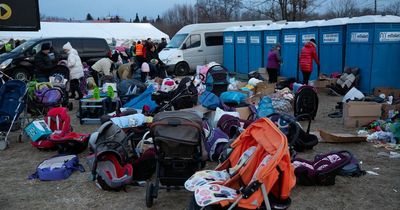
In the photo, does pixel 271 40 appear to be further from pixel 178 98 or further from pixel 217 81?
pixel 178 98

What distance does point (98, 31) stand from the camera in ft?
136

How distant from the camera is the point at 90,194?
17.9 ft

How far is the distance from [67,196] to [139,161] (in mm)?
1028

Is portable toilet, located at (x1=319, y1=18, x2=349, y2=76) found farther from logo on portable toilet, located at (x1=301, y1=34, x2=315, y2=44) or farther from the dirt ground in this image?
the dirt ground

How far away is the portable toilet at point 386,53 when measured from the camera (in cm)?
1184

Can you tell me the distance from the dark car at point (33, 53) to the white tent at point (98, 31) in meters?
16.6

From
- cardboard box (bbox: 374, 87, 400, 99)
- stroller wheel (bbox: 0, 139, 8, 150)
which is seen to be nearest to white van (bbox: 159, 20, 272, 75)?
cardboard box (bbox: 374, 87, 400, 99)

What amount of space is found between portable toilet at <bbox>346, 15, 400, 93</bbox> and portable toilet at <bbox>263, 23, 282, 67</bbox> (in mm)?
4034

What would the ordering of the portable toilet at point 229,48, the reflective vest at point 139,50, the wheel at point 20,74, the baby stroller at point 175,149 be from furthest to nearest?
the portable toilet at point 229,48 < the reflective vest at point 139,50 < the wheel at point 20,74 < the baby stroller at point 175,149

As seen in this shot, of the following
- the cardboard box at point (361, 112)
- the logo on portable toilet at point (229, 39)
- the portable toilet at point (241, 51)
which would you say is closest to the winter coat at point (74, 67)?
the cardboard box at point (361, 112)

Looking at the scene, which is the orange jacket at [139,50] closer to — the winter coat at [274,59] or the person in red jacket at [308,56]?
the winter coat at [274,59]

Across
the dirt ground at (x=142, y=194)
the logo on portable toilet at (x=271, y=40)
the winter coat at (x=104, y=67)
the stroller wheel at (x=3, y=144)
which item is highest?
the logo on portable toilet at (x=271, y=40)

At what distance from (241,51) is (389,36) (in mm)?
8015

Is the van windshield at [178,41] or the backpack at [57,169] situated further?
the van windshield at [178,41]
